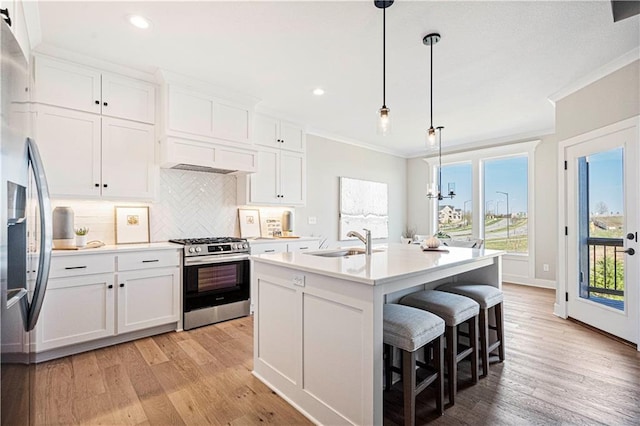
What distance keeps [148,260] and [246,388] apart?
1626mm

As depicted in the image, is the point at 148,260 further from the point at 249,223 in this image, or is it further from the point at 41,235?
the point at 41,235

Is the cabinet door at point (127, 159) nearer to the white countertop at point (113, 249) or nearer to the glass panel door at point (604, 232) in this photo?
the white countertop at point (113, 249)

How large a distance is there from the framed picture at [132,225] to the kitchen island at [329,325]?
187 cm

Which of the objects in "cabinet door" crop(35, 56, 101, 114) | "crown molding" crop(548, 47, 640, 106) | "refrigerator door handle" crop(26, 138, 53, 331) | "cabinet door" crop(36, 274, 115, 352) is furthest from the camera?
"crown molding" crop(548, 47, 640, 106)

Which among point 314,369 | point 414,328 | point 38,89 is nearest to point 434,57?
point 414,328

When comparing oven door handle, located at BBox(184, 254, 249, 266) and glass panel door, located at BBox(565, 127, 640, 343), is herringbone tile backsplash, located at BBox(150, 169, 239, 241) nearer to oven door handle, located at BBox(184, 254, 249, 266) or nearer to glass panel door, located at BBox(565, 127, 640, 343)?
oven door handle, located at BBox(184, 254, 249, 266)

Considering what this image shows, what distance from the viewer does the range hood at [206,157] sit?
3.22m

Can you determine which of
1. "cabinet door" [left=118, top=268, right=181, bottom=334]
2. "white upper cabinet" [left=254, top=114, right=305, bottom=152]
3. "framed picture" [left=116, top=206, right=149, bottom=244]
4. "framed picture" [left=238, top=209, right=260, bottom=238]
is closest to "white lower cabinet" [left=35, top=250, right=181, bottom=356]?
"cabinet door" [left=118, top=268, right=181, bottom=334]

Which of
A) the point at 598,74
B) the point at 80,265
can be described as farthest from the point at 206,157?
the point at 598,74

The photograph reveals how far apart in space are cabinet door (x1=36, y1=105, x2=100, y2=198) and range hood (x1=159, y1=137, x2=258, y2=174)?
1.95ft

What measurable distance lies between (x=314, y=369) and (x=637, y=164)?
3398 millimetres

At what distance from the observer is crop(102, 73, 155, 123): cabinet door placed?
301 centimetres

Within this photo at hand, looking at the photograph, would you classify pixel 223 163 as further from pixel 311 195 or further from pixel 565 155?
pixel 565 155

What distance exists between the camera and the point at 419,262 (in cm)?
198
